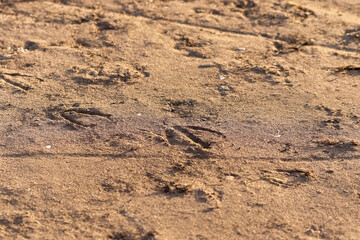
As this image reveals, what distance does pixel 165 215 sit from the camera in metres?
3.61

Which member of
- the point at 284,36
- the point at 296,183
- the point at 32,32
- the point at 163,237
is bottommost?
the point at 163,237

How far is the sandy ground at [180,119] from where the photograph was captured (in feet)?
11.9

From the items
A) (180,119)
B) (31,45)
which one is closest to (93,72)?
(31,45)

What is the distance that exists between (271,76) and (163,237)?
2.37 m

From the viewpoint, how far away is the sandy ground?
3.62 m

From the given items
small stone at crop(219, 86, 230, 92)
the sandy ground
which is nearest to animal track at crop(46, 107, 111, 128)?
the sandy ground

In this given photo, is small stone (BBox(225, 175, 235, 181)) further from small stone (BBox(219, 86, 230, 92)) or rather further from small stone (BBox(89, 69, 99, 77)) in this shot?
small stone (BBox(89, 69, 99, 77))

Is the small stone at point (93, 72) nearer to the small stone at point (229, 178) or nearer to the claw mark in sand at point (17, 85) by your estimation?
the claw mark in sand at point (17, 85)

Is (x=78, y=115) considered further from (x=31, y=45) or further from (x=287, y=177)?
(x=287, y=177)

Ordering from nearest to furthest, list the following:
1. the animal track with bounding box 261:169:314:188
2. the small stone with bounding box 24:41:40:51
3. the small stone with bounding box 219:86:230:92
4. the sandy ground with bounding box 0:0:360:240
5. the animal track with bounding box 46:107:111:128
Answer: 1. the sandy ground with bounding box 0:0:360:240
2. the animal track with bounding box 261:169:314:188
3. the animal track with bounding box 46:107:111:128
4. the small stone with bounding box 219:86:230:92
5. the small stone with bounding box 24:41:40:51

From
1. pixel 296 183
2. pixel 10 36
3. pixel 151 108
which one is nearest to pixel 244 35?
pixel 151 108

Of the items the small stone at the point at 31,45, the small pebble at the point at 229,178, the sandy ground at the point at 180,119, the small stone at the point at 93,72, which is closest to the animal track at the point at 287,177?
the sandy ground at the point at 180,119

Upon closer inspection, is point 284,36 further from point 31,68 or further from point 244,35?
point 31,68

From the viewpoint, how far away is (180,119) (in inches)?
180
